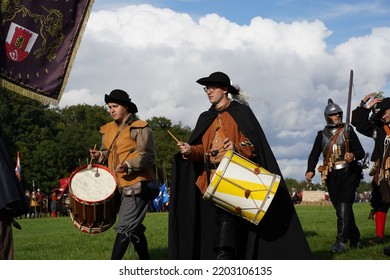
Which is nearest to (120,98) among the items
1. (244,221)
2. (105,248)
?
(244,221)

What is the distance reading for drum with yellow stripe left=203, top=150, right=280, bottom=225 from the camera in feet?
25.1

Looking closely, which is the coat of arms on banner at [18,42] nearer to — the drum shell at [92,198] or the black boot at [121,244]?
the drum shell at [92,198]

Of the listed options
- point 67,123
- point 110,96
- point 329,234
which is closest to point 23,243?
point 329,234

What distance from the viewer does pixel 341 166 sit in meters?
11.7

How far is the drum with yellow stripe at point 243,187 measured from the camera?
25.1 ft

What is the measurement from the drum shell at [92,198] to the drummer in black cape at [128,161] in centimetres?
14

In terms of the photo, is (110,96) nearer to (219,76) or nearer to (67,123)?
(219,76)

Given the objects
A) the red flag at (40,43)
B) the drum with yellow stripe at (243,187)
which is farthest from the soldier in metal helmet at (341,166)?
the red flag at (40,43)

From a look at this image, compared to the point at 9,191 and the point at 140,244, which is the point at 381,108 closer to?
the point at 140,244

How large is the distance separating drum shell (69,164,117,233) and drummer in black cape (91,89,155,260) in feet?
0.46

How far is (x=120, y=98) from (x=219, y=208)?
6.19 ft

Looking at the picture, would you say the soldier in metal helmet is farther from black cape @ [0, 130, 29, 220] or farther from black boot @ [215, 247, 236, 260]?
black cape @ [0, 130, 29, 220]

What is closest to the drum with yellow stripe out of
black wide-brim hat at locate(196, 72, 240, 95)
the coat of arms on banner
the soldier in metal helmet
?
black wide-brim hat at locate(196, 72, 240, 95)

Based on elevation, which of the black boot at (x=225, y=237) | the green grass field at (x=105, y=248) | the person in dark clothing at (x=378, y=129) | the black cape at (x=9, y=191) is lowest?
the green grass field at (x=105, y=248)
